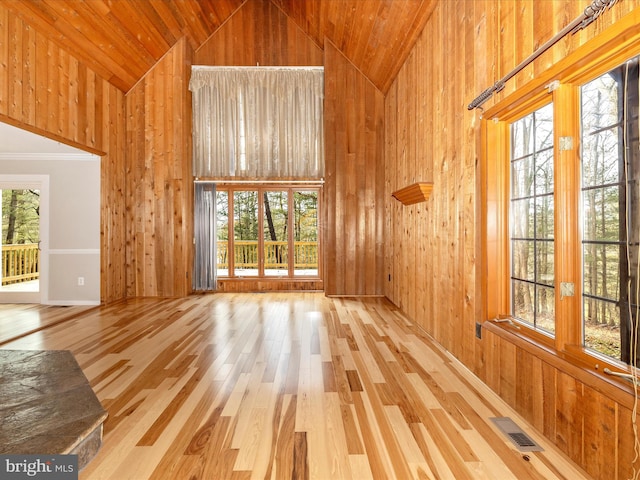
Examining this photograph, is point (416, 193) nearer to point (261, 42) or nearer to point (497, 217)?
point (497, 217)

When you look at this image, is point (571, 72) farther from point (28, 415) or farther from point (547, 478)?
point (28, 415)

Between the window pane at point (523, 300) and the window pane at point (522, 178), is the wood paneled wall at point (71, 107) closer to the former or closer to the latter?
the window pane at point (522, 178)

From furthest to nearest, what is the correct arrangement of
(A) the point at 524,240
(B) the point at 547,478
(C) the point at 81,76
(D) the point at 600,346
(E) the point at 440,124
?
(C) the point at 81,76 → (E) the point at 440,124 → (A) the point at 524,240 → (D) the point at 600,346 → (B) the point at 547,478

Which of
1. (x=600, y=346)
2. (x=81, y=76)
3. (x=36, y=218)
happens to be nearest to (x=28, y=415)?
(x=600, y=346)

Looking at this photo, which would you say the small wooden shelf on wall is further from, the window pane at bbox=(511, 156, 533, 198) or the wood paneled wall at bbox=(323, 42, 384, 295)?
the wood paneled wall at bbox=(323, 42, 384, 295)

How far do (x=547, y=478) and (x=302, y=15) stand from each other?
660cm

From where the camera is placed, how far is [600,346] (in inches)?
66.2

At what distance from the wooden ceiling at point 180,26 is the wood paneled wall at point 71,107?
0.18 m

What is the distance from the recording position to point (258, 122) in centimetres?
634

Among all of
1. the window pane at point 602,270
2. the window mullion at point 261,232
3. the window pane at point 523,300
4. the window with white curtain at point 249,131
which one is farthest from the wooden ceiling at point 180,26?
the window pane at point 602,270

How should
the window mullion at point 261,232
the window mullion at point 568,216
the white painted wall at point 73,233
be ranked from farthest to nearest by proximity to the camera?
the window mullion at point 261,232
the white painted wall at point 73,233
the window mullion at point 568,216

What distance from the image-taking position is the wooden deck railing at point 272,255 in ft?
22.0

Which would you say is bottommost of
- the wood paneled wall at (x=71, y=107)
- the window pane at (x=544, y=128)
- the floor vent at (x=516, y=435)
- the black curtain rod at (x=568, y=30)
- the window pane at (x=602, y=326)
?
the floor vent at (x=516, y=435)

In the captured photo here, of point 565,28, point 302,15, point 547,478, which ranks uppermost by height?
point 302,15
